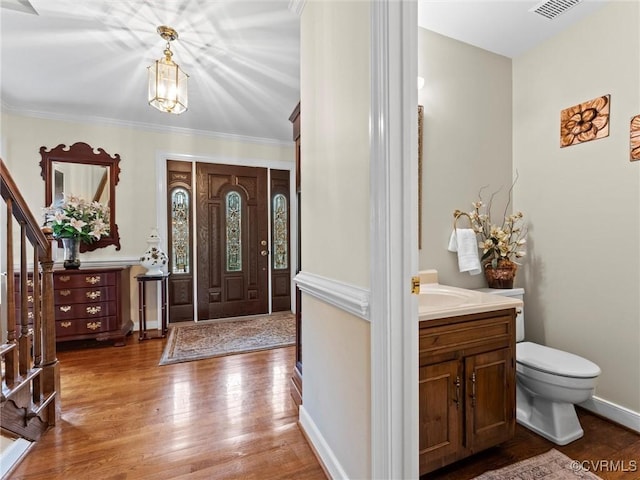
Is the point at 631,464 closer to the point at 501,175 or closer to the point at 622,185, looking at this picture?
the point at 622,185

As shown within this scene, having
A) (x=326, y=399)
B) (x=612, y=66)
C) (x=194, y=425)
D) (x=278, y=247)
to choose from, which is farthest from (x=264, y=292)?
(x=612, y=66)

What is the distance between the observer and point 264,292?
4348 mm

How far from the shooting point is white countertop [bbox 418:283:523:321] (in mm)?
1339

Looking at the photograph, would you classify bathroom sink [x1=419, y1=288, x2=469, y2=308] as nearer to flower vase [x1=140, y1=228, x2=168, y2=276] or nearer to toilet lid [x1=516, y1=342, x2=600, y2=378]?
toilet lid [x1=516, y1=342, x2=600, y2=378]

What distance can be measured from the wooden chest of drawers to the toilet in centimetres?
351

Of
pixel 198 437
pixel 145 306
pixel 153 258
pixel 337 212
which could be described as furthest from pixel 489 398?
pixel 145 306

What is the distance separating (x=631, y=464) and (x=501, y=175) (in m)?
1.80

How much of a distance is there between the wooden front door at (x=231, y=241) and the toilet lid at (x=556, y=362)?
127 inches

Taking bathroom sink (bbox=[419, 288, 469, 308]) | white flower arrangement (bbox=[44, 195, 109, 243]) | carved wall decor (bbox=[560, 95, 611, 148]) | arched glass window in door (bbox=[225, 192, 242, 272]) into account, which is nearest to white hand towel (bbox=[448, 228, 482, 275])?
bathroom sink (bbox=[419, 288, 469, 308])

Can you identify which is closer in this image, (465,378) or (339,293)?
(339,293)

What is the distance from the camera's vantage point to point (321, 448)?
152 centimetres

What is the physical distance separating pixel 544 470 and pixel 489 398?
1.38 feet

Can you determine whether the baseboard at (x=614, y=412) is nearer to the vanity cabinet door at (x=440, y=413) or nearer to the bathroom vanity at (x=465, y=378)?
the bathroom vanity at (x=465, y=378)

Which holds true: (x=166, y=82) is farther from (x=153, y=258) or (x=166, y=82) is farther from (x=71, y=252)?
(x=71, y=252)
